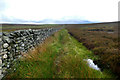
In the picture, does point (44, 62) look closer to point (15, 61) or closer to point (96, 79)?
point (15, 61)

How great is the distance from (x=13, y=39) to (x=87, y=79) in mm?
3801

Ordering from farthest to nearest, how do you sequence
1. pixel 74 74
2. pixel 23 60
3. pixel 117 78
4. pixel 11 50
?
pixel 23 60
pixel 11 50
pixel 117 78
pixel 74 74

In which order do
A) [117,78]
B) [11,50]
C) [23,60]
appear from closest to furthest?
1. [117,78]
2. [11,50]
3. [23,60]

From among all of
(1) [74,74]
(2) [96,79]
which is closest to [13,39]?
(1) [74,74]

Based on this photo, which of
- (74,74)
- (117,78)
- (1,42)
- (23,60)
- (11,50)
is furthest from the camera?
(23,60)

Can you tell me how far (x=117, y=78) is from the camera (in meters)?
3.29

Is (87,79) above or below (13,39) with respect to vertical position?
below

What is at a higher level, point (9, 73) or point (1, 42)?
point (1, 42)

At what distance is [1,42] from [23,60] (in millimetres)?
1348

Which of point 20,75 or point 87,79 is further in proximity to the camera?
point 20,75

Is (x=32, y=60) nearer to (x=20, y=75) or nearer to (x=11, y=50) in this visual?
(x=20, y=75)

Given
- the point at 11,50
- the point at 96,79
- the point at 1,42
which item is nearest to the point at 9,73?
the point at 11,50

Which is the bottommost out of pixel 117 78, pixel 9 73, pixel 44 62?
pixel 117 78

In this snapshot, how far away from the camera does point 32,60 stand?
146 inches
